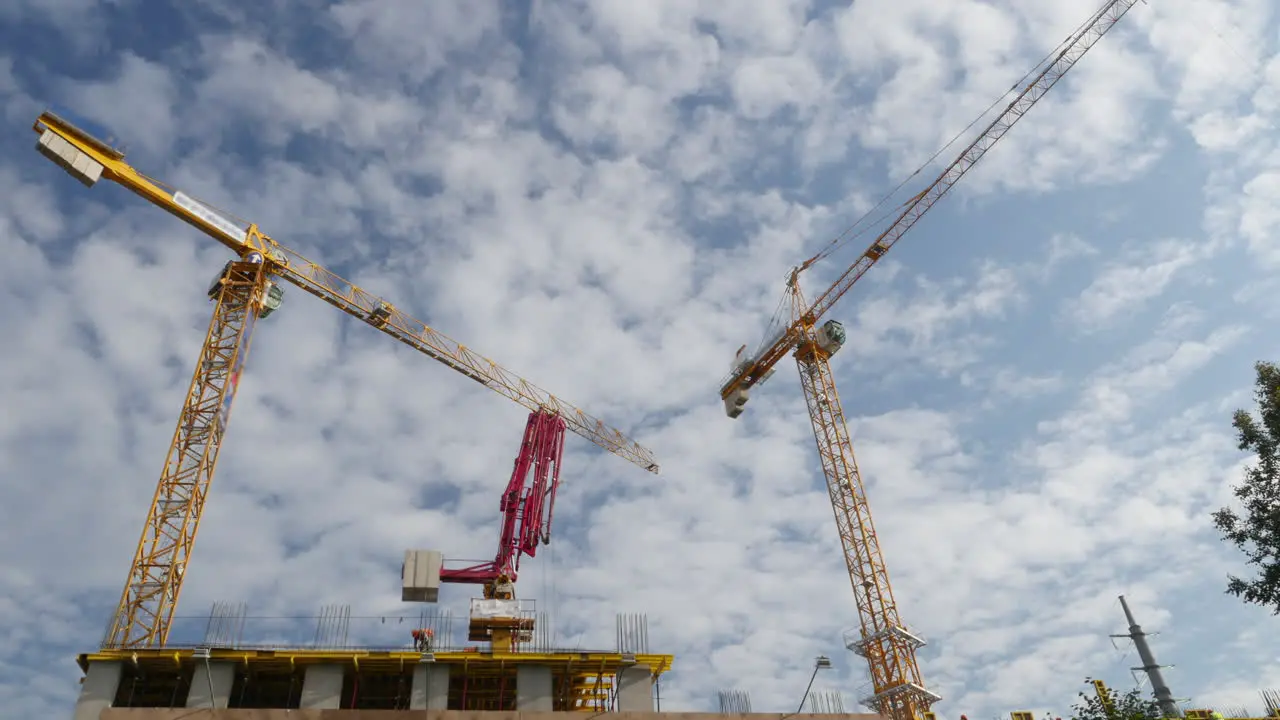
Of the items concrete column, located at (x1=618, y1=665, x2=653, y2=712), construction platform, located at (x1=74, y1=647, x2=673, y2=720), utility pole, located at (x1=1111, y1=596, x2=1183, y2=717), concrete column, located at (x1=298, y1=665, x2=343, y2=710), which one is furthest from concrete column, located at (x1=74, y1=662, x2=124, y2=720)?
utility pole, located at (x1=1111, y1=596, x2=1183, y2=717)

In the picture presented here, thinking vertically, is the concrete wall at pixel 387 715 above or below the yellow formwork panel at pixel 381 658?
below

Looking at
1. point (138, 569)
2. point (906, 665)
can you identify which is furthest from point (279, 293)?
point (906, 665)

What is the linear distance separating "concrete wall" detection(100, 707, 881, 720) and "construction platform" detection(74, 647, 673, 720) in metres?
0.17

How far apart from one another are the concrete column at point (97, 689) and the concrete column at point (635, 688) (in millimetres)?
23297

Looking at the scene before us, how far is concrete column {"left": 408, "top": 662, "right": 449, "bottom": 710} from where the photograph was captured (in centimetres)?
3984

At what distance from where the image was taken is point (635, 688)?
138ft

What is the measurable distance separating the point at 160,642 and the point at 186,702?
11173 mm

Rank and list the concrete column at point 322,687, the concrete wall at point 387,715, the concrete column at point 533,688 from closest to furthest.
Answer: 1. the concrete wall at point 387,715
2. the concrete column at point 322,687
3. the concrete column at point 533,688

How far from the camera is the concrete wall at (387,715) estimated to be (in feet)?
117

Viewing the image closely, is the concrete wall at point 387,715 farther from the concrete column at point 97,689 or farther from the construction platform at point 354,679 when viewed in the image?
the concrete column at point 97,689

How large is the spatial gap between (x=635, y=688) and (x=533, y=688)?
5.05 meters

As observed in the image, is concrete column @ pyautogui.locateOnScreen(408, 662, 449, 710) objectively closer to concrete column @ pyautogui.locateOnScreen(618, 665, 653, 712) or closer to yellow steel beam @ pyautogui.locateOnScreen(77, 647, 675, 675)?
yellow steel beam @ pyautogui.locateOnScreen(77, 647, 675, 675)

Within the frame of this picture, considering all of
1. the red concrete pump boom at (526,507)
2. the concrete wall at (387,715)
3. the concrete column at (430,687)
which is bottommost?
the concrete wall at (387,715)

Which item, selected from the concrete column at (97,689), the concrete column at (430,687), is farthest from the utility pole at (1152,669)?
the concrete column at (97,689)
